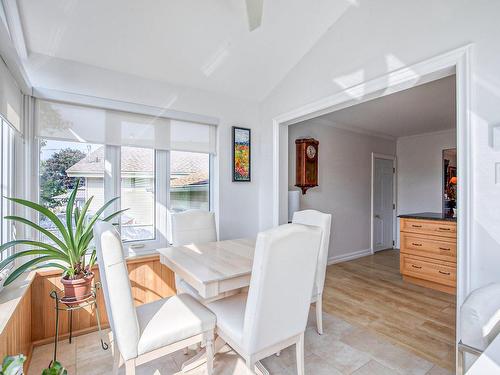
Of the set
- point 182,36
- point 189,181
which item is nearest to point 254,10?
point 182,36

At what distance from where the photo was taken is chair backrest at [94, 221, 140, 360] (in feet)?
4.42

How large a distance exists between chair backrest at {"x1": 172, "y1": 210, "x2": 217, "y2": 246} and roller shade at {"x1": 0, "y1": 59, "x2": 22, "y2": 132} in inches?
54.8

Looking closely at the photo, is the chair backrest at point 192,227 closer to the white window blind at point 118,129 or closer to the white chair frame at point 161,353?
the white window blind at point 118,129

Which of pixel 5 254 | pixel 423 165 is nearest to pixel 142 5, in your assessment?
pixel 5 254

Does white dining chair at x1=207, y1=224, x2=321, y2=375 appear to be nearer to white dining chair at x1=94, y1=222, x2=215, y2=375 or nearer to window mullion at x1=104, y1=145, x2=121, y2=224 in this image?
white dining chair at x1=94, y1=222, x2=215, y2=375

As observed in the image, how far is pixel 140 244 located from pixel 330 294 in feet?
7.45

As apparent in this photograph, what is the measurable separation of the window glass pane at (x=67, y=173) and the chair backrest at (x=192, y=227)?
0.78 meters

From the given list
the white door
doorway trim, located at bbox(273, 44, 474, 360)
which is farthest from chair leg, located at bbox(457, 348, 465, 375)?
the white door

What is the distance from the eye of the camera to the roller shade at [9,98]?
1.66 meters

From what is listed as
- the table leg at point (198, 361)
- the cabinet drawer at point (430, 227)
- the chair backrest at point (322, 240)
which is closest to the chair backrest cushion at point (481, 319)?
the chair backrest at point (322, 240)

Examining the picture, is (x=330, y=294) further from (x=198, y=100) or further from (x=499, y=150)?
(x=198, y=100)

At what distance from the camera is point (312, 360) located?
200 cm

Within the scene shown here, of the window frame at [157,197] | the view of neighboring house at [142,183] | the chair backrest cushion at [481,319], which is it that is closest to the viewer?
the chair backrest cushion at [481,319]

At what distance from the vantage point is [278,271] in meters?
1.42
